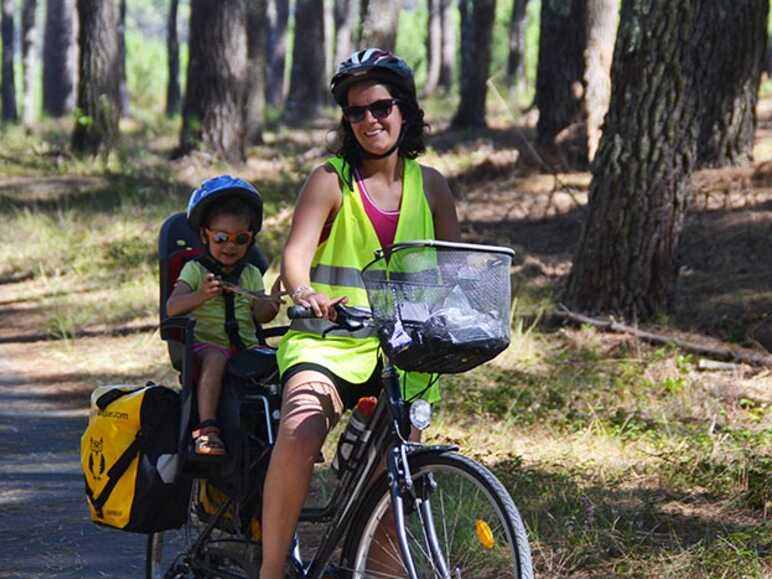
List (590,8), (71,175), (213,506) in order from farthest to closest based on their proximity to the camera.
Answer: (71,175), (590,8), (213,506)

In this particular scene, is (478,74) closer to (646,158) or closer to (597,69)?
(597,69)

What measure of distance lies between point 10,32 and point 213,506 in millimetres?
41835

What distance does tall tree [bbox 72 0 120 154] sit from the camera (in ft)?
71.1

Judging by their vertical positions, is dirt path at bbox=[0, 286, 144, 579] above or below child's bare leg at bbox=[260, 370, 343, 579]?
below

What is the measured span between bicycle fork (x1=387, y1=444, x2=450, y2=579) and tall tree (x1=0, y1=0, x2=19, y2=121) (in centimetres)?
4006

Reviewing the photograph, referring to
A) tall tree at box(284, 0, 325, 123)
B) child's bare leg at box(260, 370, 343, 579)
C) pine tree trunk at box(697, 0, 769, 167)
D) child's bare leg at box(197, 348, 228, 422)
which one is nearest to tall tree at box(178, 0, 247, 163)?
pine tree trunk at box(697, 0, 769, 167)

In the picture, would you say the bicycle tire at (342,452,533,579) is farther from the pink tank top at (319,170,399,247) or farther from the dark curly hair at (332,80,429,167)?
the dark curly hair at (332,80,429,167)

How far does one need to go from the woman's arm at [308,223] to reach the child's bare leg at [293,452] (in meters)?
0.30

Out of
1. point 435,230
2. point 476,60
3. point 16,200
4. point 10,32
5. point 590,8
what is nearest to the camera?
point 435,230

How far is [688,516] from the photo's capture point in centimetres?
612

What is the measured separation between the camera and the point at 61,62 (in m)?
41.9

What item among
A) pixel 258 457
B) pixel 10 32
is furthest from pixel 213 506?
pixel 10 32

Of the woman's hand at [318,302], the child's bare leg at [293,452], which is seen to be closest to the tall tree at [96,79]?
the child's bare leg at [293,452]

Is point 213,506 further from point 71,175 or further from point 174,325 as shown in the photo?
point 71,175
